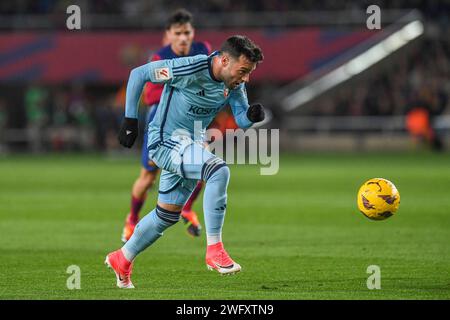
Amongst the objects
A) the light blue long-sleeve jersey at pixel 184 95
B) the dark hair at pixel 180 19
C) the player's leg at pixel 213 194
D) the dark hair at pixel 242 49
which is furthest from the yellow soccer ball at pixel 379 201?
the dark hair at pixel 180 19

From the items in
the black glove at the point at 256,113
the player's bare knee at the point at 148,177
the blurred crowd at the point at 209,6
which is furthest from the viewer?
the blurred crowd at the point at 209,6

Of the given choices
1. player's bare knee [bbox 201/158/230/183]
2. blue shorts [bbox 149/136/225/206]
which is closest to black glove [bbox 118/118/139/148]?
blue shorts [bbox 149/136/225/206]

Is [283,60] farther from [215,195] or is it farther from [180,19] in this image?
[215,195]

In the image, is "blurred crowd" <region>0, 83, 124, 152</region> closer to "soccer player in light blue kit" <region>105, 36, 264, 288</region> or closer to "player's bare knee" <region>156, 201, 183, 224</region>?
"soccer player in light blue kit" <region>105, 36, 264, 288</region>

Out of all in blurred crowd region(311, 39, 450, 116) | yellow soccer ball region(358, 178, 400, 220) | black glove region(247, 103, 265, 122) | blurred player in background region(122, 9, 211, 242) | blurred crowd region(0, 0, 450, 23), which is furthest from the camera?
blurred crowd region(311, 39, 450, 116)

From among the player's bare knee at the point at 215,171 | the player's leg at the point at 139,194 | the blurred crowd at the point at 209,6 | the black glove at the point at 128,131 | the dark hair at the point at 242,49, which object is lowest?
the player's leg at the point at 139,194

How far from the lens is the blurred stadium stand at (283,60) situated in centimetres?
3303

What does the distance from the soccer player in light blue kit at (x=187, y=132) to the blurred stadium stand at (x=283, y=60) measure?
24.2 m

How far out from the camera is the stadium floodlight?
3278 cm

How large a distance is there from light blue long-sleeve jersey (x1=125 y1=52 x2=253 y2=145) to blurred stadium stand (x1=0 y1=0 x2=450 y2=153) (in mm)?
24024

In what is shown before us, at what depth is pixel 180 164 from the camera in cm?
852

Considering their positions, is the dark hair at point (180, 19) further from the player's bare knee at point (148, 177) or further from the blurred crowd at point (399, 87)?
the blurred crowd at point (399, 87)

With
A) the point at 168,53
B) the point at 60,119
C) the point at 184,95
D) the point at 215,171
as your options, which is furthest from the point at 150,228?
the point at 60,119
